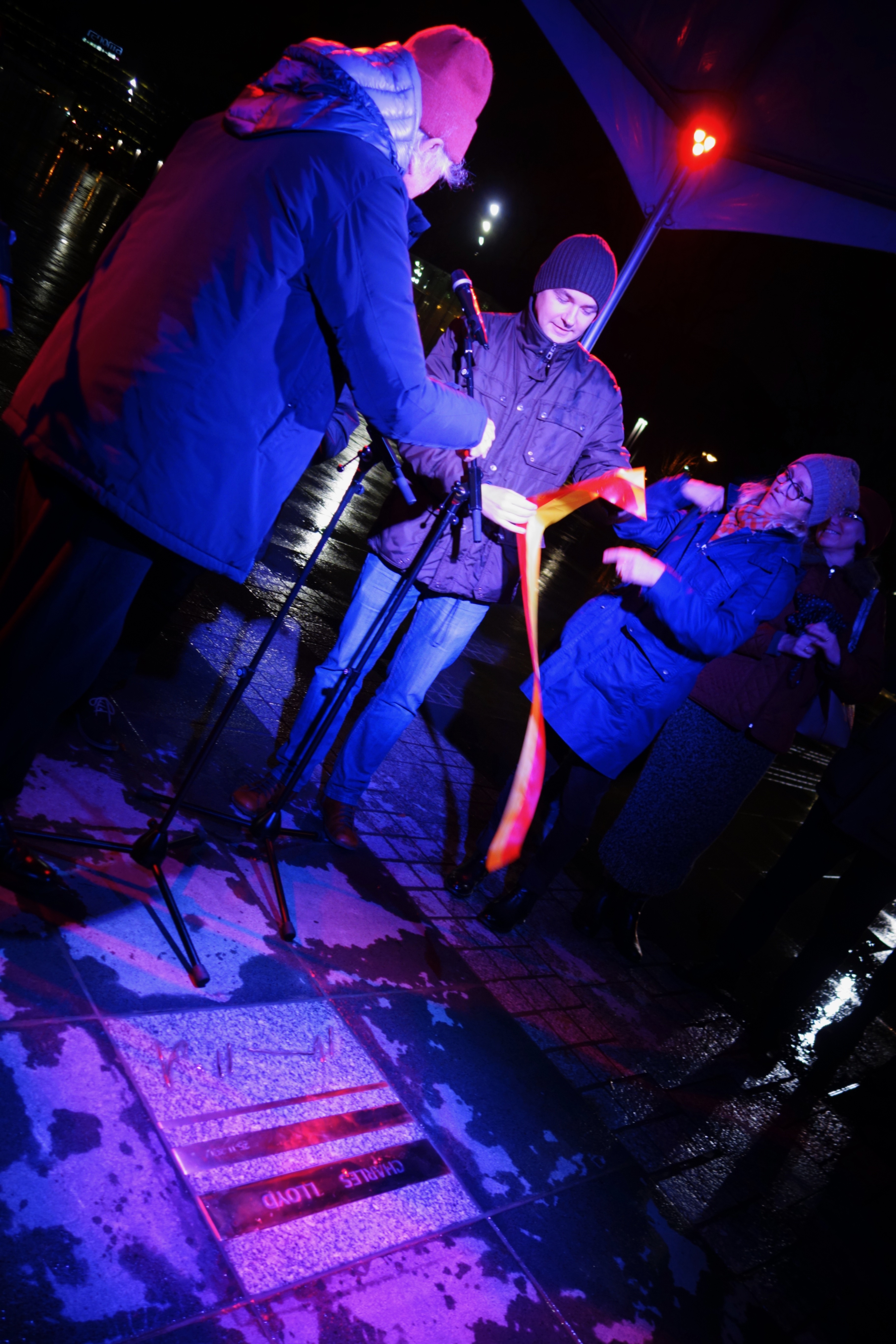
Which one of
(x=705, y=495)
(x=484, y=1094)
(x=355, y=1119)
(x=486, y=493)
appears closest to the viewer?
(x=355, y=1119)

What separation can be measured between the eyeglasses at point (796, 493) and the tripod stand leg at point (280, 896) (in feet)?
8.52

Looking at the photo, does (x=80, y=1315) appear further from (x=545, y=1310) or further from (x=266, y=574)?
(x=266, y=574)

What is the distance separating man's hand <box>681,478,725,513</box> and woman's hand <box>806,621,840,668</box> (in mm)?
750

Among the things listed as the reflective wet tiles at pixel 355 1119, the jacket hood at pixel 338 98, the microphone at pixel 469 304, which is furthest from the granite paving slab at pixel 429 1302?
the jacket hood at pixel 338 98

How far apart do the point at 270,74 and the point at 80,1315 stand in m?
2.71

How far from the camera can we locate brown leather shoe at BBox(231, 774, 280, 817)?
3010 millimetres

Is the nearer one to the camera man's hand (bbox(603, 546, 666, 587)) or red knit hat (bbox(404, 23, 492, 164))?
red knit hat (bbox(404, 23, 492, 164))

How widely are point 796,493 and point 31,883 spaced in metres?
3.19

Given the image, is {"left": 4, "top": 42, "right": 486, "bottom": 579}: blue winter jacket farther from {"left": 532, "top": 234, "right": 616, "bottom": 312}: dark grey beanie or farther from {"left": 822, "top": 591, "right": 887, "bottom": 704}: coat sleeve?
{"left": 822, "top": 591, "right": 887, "bottom": 704}: coat sleeve

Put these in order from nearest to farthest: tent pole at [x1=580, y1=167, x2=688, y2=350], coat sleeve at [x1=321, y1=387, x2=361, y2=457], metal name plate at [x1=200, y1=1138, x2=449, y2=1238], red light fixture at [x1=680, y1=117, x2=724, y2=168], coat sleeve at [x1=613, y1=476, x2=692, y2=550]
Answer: metal name plate at [x1=200, y1=1138, x2=449, y2=1238] < coat sleeve at [x1=321, y1=387, x2=361, y2=457] < coat sleeve at [x1=613, y1=476, x2=692, y2=550] < red light fixture at [x1=680, y1=117, x2=724, y2=168] < tent pole at [x1=580, y1=167, x2=688, y2=350]

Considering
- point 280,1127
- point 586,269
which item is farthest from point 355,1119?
point 586,269

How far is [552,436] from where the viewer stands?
3016mm

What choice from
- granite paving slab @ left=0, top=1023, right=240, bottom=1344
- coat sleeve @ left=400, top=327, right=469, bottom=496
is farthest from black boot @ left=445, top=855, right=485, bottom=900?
granite paving slab @ left=0, top=1023, right=240, bottom=1344

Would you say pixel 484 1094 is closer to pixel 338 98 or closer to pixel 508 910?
pixel 508 910
